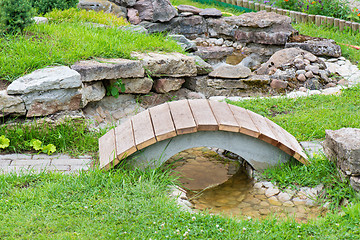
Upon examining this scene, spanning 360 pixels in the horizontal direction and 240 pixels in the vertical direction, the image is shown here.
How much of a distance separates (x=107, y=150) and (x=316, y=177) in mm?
2133

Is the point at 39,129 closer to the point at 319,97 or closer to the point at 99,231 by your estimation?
the point at 99,231

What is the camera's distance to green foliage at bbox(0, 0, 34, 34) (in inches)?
234

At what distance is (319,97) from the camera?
6.67 meters

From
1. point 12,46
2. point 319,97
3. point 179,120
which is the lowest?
point 319,97

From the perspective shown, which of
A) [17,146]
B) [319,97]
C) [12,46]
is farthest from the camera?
[319,97]

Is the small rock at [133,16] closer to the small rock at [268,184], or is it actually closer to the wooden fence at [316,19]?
the wooden fence at [316,19]

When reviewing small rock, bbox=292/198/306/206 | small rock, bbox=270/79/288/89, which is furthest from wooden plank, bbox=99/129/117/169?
small rock, bbox=270/79/288/89

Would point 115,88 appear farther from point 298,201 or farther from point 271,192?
point 298,201

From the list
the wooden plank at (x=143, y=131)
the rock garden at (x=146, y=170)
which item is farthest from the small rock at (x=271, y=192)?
the wooden plank at (x=143, y=131)

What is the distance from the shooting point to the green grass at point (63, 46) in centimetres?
525

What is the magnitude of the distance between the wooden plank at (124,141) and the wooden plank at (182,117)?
464 mm

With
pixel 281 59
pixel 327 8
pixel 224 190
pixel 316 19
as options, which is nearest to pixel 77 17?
pixel 281 59

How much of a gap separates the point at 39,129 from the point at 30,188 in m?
1.25

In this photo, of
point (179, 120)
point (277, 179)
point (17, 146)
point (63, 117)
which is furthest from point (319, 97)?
point (17, 146)
